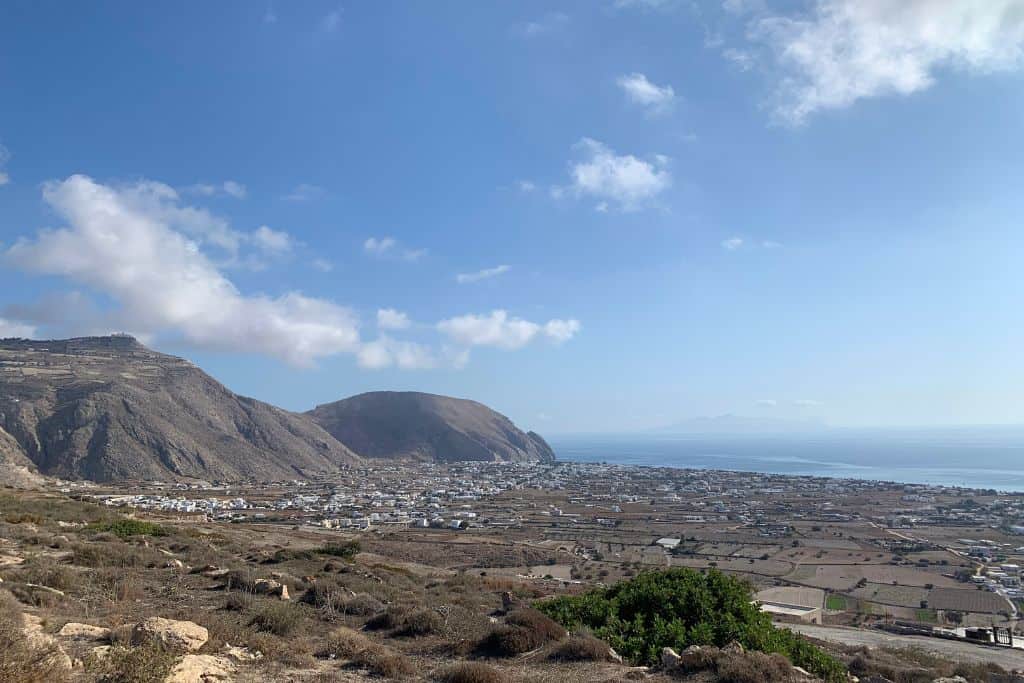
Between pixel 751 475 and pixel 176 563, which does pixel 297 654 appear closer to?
pixel 176 563

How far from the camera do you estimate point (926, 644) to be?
20969 mm

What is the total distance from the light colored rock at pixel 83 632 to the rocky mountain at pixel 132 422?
63.9 metres

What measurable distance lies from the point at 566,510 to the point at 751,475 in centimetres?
7129

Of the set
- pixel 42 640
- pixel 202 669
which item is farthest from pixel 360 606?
pixel 42 640

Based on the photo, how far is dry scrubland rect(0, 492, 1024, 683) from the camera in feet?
23.3

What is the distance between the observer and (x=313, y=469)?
113750mm

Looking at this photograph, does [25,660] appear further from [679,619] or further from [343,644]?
[679,619]

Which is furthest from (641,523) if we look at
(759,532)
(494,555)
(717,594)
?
(717,594)

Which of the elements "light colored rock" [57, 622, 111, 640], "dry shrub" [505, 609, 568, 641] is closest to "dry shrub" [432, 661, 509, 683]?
"dry shrub" [505, 609, 568, 641]

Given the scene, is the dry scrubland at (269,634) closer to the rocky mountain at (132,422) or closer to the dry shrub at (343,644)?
the dry shrub at (343,644)

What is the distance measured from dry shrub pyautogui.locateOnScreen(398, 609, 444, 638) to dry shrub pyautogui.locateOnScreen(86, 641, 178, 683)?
4648mm

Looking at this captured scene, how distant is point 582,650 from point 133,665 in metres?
6.27

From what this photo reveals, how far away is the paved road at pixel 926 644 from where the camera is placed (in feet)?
61.8

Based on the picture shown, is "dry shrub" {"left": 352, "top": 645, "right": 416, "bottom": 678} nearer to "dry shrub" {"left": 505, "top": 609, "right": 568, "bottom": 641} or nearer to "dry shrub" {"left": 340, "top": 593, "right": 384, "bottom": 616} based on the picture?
"dry shrub" {"left": 505, "top": 609, "right": 568, "bottom": 641}
